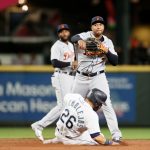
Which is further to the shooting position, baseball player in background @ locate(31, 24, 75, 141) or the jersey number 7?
baseball player in background @ locate(31, 24, 75, 141)

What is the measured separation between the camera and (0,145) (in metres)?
10.0

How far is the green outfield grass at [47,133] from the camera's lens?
41.6 feet

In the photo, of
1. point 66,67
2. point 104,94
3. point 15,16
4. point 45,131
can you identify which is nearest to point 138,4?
point 15,16

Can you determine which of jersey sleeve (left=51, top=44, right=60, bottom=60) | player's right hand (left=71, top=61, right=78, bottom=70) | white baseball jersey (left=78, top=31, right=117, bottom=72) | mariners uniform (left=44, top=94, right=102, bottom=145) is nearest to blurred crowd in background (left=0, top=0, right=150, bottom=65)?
jersey sleeve (left=51, top=44, right=60, bottom=60)

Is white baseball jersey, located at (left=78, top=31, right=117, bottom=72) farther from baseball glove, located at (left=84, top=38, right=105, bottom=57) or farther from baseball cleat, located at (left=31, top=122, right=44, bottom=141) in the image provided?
baseball cleat, located at (left=31, top=122, right=44, bottom=141)

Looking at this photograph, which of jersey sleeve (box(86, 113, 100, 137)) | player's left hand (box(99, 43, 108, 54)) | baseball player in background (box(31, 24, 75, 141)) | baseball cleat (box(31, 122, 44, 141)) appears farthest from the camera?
baseball player in background (box(31, 24, 75, 141))

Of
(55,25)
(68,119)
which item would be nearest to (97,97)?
(68,119)

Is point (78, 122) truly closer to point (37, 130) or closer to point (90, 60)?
point (90, 60)

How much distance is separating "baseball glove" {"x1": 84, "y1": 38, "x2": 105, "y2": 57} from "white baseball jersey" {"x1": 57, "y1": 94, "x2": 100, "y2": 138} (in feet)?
2.99

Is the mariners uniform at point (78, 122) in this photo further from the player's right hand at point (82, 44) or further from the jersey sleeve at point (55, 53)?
the jersey sleeve at point (55, 53)

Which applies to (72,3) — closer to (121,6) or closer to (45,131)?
(121,6)

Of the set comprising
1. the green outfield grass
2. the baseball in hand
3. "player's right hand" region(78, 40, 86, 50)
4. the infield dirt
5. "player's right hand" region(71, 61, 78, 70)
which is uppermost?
"player's right hand" region(78, 40, 86, 50)

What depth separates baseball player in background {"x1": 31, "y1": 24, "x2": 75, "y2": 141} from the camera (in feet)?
37.7

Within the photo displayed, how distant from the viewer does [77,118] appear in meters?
9.43
